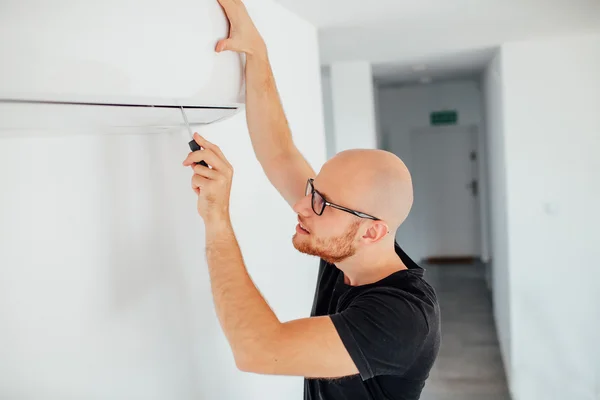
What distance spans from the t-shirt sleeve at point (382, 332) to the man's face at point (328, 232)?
4.9 inches

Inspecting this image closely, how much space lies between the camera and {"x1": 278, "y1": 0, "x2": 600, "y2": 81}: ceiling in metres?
2.34

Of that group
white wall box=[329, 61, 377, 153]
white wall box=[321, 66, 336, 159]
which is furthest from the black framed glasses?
white wall box=[321, 66, 336, 159]

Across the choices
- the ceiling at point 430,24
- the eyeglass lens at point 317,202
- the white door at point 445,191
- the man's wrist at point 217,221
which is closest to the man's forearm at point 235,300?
the man's wrist at point 217,221

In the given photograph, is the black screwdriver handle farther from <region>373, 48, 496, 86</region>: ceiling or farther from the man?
<region>373, 48, 496, 86</region>: ceiling

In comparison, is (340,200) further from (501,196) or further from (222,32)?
(501,196)

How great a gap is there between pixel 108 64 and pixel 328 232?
1.84 ft

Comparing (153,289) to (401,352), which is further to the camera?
(153,289)

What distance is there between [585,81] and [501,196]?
3.18 feet

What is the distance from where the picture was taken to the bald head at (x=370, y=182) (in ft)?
3.59

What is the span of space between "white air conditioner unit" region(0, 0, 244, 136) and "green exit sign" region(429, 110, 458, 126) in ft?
21.3

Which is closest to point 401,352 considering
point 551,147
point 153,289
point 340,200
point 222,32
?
point 340,200

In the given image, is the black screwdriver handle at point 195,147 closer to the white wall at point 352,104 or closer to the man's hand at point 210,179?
the man's hand at point 210,179

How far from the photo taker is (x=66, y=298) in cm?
94

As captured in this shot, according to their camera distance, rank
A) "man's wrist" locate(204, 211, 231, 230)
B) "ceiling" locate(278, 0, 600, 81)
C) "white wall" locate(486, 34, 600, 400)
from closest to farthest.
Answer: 1. "man's wrist" locate(204, 211, 231, 230)
2. "ceiling" locate(278, 0, 600, 81)
3. "white wall" locate(486, 34, 600, 400)
